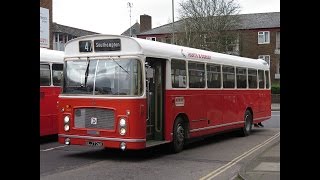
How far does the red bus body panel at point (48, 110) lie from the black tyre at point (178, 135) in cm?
389

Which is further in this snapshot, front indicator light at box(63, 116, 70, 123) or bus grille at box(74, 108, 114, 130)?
front indicator light at box(63, 116, 70, 123)

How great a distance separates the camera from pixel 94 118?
1131cm

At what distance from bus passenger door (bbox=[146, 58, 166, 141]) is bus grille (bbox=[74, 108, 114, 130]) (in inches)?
41.2

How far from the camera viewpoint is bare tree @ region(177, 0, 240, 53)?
51.9 m

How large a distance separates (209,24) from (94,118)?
4235cm

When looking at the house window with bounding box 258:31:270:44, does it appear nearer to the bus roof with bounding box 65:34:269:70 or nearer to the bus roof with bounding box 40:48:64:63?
the bus roof with bounding box 65:34:269:70

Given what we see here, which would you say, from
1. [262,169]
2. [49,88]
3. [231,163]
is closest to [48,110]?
[49,88]

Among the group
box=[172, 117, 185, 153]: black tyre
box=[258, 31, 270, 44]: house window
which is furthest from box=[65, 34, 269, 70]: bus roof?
box=[258, 31, 270, 44]: house window

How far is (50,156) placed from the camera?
1177cm

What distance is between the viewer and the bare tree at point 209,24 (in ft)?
170

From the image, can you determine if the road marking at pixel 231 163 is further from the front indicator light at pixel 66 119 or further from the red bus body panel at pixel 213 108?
the front indicator light at pixel 66 119

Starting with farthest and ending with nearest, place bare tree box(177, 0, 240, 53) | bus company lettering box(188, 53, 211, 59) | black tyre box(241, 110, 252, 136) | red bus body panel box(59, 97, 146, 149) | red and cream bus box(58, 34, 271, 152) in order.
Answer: bare tree box(177, 0, 240, 53), black tyre box(241, 110, 252, 136), bus company lettering box(188, 53, 211, 59), red and cream bus box(58, 34, 271, 152), red bus body panel box(59, 97, 146, 149)
